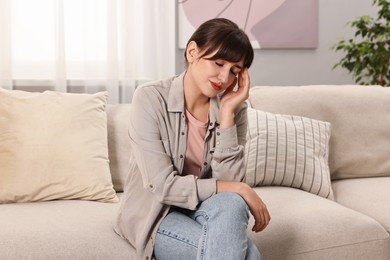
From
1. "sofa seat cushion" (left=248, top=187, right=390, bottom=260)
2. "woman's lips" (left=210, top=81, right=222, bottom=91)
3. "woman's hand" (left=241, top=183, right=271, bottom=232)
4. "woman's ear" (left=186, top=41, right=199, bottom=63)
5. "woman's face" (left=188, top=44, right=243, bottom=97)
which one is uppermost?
"woman's ear" (left=186, top=41, right=199, bottom=63)

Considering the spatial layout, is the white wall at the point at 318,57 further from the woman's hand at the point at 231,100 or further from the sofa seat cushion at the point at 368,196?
the woman's hand at the point at 231,100

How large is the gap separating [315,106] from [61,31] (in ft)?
4.17

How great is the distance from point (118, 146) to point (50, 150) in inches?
12.6

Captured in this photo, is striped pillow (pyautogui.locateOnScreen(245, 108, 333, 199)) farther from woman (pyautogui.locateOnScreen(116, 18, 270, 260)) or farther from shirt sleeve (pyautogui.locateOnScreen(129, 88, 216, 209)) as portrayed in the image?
shirt sleeve (pyautogui.locateOnScreen(129, 88, 216, 209))

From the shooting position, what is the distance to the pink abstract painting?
3.45m

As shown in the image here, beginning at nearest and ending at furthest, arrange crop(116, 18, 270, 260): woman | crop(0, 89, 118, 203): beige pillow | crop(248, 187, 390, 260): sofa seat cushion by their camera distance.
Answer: crop(116, 18, 270, 260): woman
crop(248, 187, 390, 260): sofa seat cushion
crop(0, 89, 118, 203): beige pillow

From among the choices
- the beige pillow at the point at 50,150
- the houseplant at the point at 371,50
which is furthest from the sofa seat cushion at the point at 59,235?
the houseplant at the point at 371,50

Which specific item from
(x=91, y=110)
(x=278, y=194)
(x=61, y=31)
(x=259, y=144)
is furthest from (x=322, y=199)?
(x=61, y=31)

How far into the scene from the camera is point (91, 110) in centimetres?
244

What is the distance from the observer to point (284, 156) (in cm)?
256

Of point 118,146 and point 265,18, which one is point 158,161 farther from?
point 265,18

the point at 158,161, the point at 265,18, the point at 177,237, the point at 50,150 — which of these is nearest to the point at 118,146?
the point at 50,150

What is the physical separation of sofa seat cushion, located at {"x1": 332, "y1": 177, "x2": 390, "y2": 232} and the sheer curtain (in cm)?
115

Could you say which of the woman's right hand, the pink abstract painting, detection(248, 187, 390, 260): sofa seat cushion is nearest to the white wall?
the pink abstract painting
